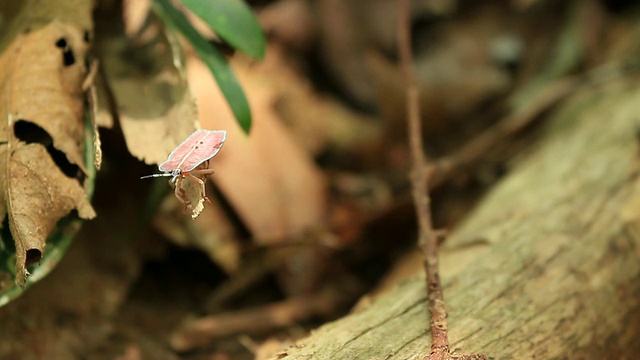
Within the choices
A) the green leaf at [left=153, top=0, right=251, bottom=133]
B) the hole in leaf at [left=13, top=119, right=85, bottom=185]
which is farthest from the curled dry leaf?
the green leaf at [left=153, top=0, right=251, bottom=133]

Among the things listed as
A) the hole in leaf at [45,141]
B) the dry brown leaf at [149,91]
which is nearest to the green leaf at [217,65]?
the dry brown leaf at [149,91]

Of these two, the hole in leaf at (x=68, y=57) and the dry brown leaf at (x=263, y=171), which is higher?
the dry brown leaf at (x=263, y=171)

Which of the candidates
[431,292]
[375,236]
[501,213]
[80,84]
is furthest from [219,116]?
[431,292]

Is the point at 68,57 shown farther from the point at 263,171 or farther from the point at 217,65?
the point at 263,171

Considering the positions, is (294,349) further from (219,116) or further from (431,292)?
(219,116)

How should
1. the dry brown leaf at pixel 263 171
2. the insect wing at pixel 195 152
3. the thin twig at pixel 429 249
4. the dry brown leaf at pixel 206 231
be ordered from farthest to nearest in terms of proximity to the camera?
the dry brown leaf at pixel 263 171
the dry brown leaf at pixel 206 231
the thin twig at pixel 429 249
the insect wing at pixel 195 152

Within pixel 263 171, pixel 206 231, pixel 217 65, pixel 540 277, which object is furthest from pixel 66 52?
pixel 540 277

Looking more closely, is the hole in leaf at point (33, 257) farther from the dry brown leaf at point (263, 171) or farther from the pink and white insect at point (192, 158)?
the dry brown leaf at point (263, 171)
